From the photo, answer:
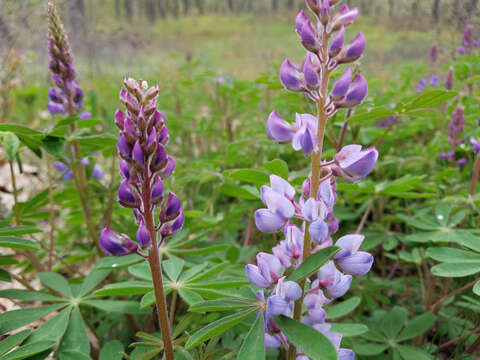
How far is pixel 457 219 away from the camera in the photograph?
1.99 meters

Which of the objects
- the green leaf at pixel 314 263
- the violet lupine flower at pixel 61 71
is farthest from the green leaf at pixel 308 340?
the violet lupine flower at pixel 61 71

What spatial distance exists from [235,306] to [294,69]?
2.28 feet

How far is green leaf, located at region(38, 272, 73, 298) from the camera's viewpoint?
5.65ft

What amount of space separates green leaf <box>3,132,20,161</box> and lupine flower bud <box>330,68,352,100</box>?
1368 mm

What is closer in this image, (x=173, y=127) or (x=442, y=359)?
(x=442, y=359)

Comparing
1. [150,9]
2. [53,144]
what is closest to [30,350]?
[53,144]

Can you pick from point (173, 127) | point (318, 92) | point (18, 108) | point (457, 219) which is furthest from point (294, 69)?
point (18, 108)

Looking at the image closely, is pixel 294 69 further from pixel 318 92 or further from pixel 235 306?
pixel 235 306

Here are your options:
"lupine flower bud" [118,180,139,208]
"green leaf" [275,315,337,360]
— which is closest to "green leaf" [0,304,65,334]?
"lupine flower bud" [118,180,139,208]

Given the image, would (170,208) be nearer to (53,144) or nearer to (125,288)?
(125,288)

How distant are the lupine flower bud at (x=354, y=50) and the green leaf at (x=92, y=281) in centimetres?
133

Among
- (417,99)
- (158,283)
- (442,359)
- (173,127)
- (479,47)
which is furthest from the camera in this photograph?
(479,47)

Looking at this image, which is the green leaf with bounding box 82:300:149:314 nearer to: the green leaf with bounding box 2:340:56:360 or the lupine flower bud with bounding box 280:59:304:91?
the green leaf with bounding box 2:340:56:360

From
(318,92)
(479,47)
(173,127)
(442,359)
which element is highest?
(318,92)
